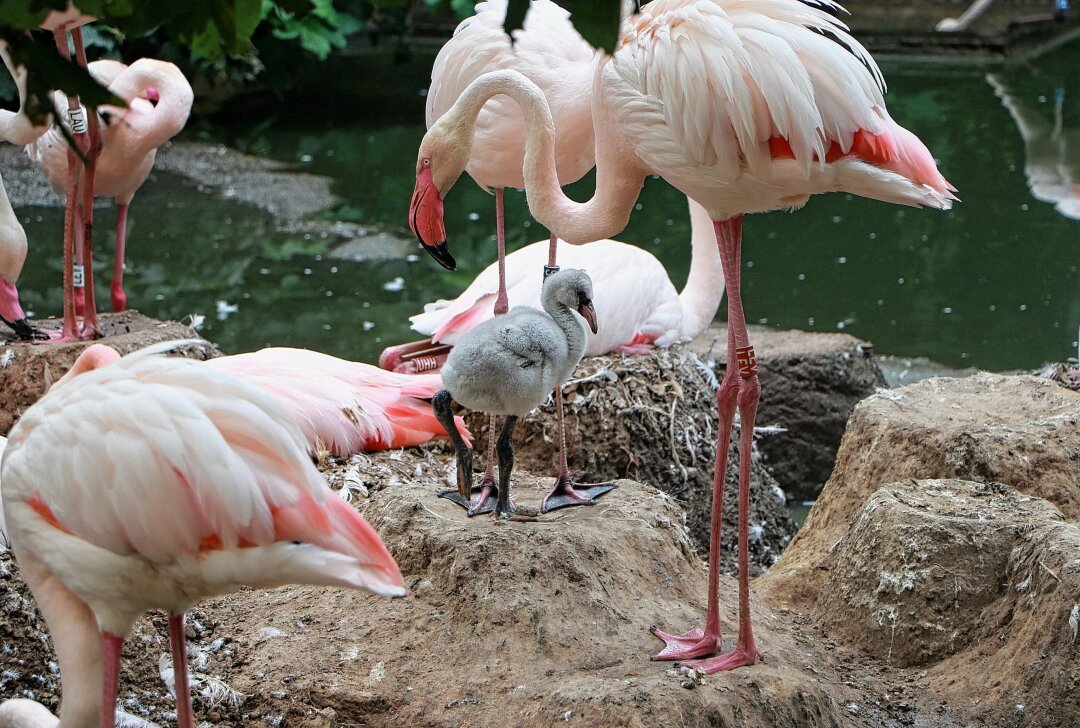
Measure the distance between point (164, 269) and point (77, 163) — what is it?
3.56 meters

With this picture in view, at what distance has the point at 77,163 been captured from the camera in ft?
16.7

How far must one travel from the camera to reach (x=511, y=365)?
10.7ft

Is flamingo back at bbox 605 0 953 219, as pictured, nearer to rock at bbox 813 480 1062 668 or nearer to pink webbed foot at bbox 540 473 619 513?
rock at bbox 813 480 1062 668

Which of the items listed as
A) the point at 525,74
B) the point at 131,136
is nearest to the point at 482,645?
the point at 525,74

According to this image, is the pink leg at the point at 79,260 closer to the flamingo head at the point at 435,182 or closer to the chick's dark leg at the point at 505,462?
the flamingo head at the point at 435,182

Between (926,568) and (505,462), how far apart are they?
1267 mm

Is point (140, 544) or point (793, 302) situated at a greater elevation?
point (140, 544)

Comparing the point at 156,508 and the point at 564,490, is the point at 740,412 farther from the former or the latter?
the point at 156,508

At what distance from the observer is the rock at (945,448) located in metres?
3.96

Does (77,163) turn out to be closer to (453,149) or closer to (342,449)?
(342,449)

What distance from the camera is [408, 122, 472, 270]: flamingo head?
357 cm

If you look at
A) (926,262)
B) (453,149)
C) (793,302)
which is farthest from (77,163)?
(926,262)

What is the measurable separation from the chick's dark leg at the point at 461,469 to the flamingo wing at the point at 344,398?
378 mm

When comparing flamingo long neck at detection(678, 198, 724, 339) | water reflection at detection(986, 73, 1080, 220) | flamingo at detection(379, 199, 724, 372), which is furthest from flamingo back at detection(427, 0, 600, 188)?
water reflection at detection(986, 73, 1080, 220)
